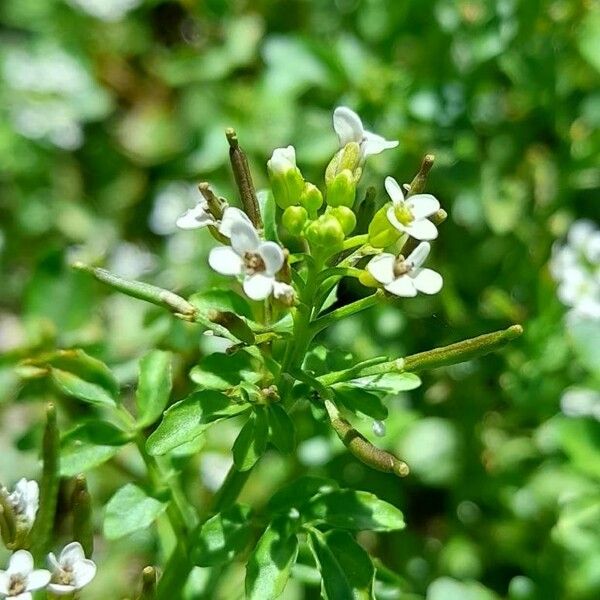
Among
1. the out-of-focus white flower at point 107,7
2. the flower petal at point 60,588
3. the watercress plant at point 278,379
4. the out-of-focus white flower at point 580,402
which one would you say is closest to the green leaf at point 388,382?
the watercress plant at point 278,379

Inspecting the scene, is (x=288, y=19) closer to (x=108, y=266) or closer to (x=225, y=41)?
(x=225, y=41)

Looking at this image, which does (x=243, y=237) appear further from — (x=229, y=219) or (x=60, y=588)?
(x=60, y=588)

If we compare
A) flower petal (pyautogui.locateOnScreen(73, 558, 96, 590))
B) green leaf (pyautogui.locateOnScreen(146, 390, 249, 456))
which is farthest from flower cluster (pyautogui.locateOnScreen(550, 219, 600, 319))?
flower petal (pyautogui.locateOnScreen(73, 558, 96, 590))

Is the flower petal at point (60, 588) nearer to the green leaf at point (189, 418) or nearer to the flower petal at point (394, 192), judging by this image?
the green leaf at point (189, 418)

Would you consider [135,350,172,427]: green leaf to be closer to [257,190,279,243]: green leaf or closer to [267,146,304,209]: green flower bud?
[257,190,279,243]: green leaf

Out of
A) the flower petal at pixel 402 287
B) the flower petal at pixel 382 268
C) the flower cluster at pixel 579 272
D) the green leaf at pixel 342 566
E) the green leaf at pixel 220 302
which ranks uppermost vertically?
the flower petal at pixel 382 268
